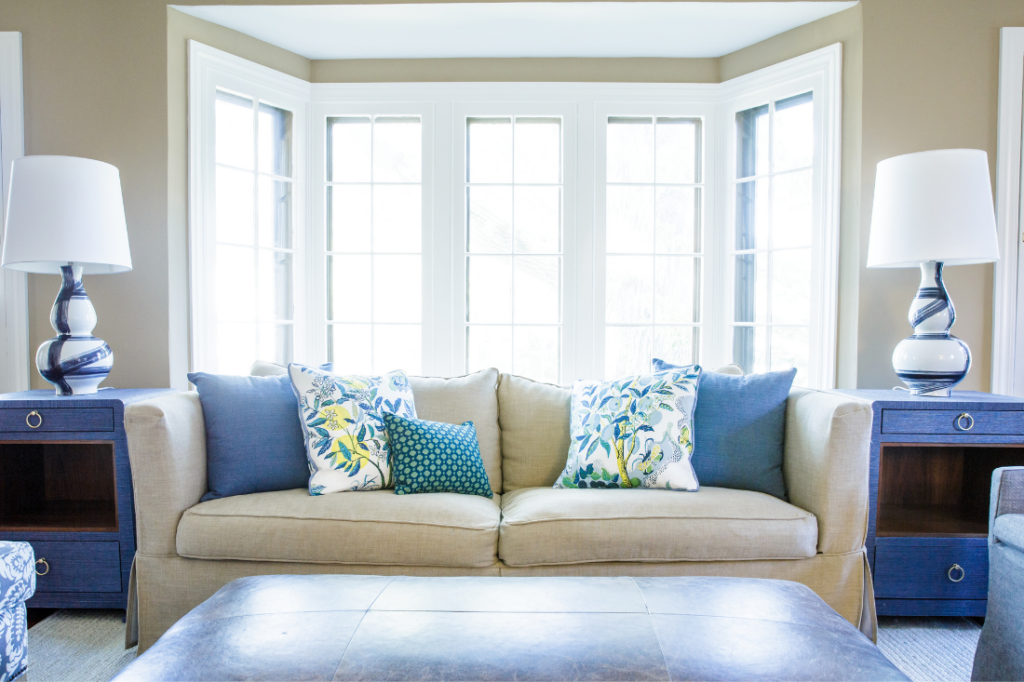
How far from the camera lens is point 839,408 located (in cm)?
179

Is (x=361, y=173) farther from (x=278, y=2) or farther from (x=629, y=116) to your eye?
(x=629, y=116)

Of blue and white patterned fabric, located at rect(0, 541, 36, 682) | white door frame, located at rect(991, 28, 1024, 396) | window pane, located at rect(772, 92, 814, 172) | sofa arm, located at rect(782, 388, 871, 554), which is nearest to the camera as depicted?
blue and white patterned fabric, located at rect(0, 541, 36, 682)

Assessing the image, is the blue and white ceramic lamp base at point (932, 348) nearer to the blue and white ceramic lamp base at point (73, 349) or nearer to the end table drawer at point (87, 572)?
the end table drawer at point (87, 572)

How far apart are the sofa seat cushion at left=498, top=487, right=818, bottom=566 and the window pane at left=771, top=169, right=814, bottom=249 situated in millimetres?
1498

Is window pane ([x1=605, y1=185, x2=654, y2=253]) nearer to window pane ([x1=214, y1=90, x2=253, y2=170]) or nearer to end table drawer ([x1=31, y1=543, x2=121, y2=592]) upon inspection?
window pane ([x1=214, y1=90, x2=253, y2=170])

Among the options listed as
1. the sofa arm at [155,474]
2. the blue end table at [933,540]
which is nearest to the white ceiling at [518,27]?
the blue end table at [933,540]

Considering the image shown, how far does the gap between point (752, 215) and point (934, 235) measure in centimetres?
94

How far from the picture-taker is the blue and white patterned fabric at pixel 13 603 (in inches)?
54.4

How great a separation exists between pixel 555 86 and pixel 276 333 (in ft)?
6.28

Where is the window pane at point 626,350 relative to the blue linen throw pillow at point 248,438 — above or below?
above

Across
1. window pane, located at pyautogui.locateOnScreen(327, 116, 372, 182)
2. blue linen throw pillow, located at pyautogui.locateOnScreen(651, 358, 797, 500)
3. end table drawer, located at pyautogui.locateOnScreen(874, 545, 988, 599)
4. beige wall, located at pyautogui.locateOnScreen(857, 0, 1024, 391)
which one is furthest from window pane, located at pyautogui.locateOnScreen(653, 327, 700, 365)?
window pane, located at pyautogui.locateOnScreen(327, 116, 372, 182)

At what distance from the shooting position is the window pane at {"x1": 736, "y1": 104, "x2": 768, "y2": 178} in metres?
2.90

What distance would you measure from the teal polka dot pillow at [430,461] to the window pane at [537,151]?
1.62 metres

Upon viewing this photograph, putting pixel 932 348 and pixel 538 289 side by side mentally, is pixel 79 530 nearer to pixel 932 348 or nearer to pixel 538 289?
pixel 538 289
